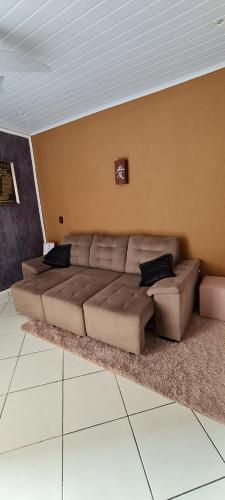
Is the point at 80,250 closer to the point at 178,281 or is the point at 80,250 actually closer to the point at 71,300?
the point at 71,300

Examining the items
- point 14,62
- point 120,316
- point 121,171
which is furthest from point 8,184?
point 120,316

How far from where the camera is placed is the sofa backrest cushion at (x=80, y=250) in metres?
3.12

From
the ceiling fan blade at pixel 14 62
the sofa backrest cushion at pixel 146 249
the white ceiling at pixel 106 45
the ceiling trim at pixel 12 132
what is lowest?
the sofa backrest cushion at pixel 146 249

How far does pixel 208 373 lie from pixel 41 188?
11.6ft

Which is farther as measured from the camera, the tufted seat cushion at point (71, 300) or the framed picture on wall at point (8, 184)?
the framed picture on wall at point (8, 184)

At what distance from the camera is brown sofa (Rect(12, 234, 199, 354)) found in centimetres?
191

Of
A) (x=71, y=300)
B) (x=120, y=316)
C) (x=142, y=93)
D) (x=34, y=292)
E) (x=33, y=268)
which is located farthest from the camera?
(x=33, y=268)

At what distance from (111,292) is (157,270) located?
51 centimetres

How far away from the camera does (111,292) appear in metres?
2.23

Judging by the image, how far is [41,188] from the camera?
3.89 m

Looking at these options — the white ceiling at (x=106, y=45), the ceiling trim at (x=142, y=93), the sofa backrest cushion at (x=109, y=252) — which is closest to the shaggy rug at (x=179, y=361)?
the sofa backrest cushion at (x=109, y=252)

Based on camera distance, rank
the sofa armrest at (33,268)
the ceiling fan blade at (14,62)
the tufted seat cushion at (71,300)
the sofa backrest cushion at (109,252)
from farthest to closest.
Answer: the sofa armrest at (33,268) < the sofa backrest cushion at (109,252) < the tufted seat cushion at (71,300) < the ceiling fan blade at (14,62)

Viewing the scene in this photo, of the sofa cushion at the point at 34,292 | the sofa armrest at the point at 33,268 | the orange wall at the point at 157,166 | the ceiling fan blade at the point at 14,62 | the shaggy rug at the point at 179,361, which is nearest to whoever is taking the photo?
the ceiling fan blade at the point at 14,62

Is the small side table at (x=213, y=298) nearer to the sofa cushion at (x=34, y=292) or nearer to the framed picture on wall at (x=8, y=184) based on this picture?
the sofa cushion at (x=34, y=292)
